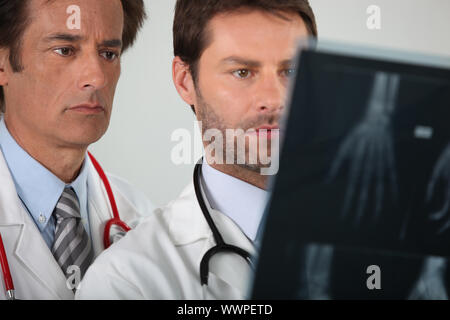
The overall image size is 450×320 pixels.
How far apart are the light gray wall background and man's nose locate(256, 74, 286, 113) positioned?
2.11 feet

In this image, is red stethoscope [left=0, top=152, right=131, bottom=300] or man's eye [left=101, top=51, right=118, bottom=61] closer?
red stethoscope [left=0, top=152, right=131, bottom=300]

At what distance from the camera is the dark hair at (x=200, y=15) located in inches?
43.4

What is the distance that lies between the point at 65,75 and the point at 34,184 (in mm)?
230

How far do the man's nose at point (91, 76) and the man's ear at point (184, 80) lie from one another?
0.48 feet

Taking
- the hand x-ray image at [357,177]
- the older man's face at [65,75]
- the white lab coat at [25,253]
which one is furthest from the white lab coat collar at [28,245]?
the hand x-ray image at [357,177]

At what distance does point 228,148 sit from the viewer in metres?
1.08

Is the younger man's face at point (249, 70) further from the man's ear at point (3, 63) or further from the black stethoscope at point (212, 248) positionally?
the man's ear at point (3, 63)

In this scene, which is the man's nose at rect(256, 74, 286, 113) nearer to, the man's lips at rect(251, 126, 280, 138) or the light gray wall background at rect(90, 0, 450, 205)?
the man's lips at rect(251, 126, 280, 138)

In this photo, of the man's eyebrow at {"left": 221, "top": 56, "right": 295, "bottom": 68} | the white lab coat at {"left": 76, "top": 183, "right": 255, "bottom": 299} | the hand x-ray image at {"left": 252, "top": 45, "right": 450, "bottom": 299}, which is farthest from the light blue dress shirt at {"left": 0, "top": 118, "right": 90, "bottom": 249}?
the hand x-ray image at {"left": 252, "top": 45, "right": 450, "bottom": 299}

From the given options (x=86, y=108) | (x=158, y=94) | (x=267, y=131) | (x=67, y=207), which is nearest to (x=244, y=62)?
(x=267, y=131)

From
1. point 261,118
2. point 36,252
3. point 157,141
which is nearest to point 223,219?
Answer: point 261,118

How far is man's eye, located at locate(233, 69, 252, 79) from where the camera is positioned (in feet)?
3.51
